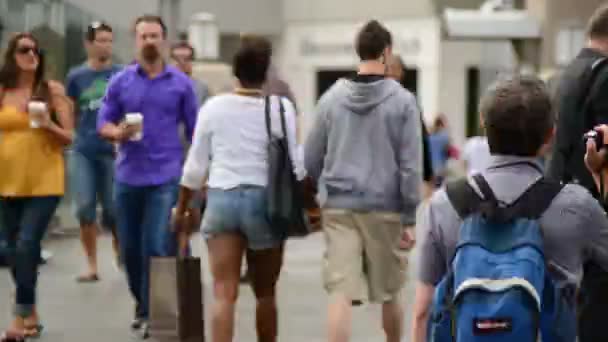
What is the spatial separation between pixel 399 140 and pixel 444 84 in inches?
1107

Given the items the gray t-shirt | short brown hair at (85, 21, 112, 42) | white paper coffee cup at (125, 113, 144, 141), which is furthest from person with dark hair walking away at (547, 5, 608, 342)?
short brown hair at (85, 21, 112, 42)

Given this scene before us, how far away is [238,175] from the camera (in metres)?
7.46

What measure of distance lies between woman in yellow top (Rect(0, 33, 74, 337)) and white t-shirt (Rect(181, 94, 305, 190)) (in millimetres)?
1519

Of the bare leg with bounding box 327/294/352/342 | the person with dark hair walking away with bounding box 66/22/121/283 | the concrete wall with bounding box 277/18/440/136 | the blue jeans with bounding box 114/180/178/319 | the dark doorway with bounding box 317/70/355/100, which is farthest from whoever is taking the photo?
the dark doorway with bounding box 317/70/355/100

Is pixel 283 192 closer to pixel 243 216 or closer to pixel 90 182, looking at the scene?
pixel 243 216

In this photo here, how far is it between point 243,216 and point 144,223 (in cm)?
→ 154

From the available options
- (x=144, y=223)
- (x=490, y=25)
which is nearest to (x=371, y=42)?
(x=144, y=223)

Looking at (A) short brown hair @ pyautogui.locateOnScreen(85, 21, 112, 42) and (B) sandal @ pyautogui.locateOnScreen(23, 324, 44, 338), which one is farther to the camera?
(A) short brown hair @ pyautogui.locateOnScreen(85, 21, 112, 42)

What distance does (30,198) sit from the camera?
8.80 metres

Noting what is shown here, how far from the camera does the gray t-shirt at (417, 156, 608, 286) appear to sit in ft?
13.5

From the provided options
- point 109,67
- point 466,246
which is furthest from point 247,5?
point 466,246

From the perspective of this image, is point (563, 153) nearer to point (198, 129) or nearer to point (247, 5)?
point (198, 129)

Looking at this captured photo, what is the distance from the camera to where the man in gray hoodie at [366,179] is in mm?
7402

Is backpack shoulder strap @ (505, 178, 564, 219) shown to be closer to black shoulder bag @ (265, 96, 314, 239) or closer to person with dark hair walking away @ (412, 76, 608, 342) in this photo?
person with dark hair walking away @ (412, 76, 608, 342)
